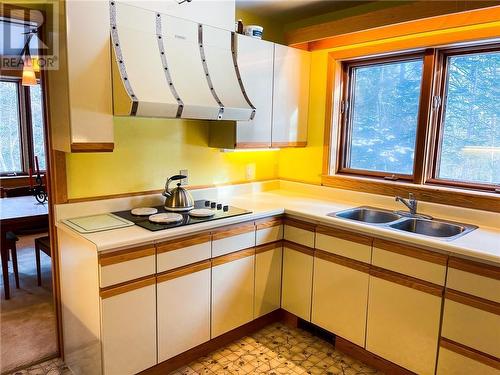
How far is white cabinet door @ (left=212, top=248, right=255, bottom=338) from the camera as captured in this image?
237 centimetres

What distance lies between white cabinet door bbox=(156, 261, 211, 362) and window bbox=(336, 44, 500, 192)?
1639 millimetres

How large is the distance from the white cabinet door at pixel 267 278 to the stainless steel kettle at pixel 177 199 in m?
0.60

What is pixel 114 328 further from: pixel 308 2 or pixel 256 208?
pixel 308 2

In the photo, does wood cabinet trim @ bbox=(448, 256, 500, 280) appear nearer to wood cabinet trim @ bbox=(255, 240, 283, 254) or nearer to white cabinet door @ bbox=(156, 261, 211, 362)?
wood cabinet trim @ bbox=(255, 240, 283, 254)

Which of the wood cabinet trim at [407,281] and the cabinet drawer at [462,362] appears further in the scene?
the wood cabinet trim at [407,281]

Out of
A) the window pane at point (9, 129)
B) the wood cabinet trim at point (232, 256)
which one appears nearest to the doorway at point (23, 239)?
the window pane at point (9, 129)

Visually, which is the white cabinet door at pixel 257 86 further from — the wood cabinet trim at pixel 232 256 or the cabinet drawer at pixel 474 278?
the cabinet drawer at pixel 474 278

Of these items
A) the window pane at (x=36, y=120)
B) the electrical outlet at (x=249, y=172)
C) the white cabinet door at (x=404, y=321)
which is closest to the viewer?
the white cabinet door at (x=404, y=321)

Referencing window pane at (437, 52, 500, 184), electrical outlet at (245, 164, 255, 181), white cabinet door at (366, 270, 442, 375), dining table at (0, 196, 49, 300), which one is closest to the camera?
white cabinet door at (366, 270, 442, 375)

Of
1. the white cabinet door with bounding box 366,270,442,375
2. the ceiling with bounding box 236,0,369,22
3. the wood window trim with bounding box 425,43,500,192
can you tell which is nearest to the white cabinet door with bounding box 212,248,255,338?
the white cabinet door with bounding box 366,270,442,375

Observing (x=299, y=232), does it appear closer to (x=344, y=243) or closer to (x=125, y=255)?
(x=344, y=243)

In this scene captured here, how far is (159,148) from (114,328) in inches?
48.6

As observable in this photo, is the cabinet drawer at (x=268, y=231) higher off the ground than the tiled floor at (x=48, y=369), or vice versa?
the cabinet drawer at (x=268, y=231)

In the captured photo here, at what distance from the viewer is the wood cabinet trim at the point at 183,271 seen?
2057 mm
